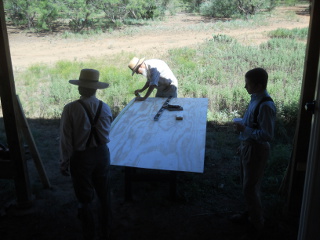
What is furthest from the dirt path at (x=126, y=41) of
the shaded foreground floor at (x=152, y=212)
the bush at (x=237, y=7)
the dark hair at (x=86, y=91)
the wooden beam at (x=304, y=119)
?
the dark hair at (x=86, y=91)

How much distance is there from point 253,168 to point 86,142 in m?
1.61

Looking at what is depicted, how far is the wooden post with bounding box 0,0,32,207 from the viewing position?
3723 millimetres

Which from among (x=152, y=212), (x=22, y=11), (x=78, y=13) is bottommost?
(x=152, y=212)

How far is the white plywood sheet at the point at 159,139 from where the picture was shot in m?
3.65

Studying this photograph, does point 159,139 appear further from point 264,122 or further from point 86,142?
point 264,122

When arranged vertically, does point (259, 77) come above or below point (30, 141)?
above

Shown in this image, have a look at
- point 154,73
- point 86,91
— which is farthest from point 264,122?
point 154,73

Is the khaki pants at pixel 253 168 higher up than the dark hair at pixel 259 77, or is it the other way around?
the dark hair at pixel 259 77

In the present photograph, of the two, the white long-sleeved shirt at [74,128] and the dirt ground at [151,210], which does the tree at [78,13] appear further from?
the white long-sleeved shirt at [74,128]

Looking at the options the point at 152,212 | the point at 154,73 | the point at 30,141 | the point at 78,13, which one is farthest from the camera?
the point at 78,13

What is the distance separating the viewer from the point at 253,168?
326cm

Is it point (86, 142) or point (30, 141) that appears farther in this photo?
point (30, 141)

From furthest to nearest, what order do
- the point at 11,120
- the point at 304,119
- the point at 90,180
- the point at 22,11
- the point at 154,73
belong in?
1. the point at 22,11
2. the point at 154,73
3. the point at 11,120
4. the point at 304,119
5. the point at 90,180

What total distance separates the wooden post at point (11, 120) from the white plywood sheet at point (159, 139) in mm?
1117
